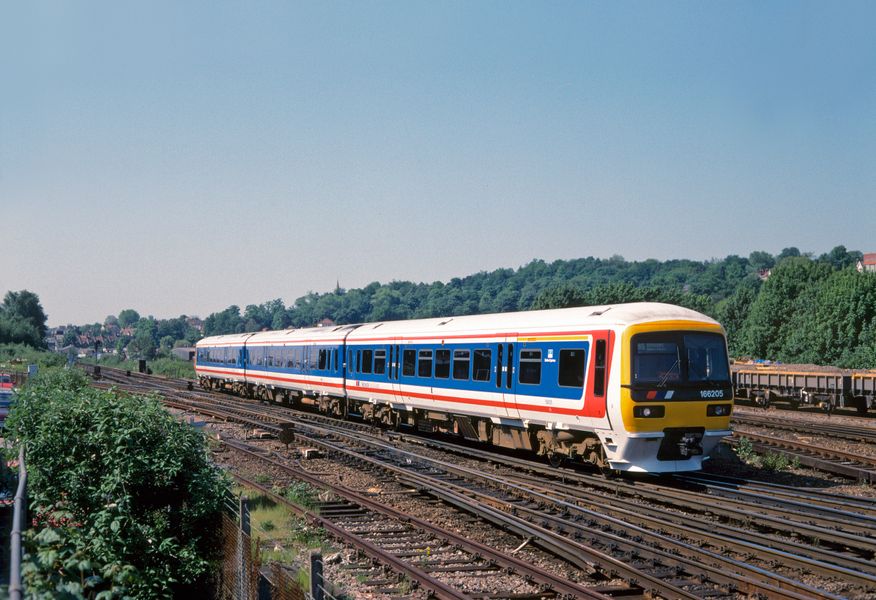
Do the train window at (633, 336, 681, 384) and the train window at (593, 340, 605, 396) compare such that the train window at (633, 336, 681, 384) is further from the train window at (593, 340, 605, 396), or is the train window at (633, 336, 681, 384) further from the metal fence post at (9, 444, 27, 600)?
the metal fence post at (9, 444, 27, 600)

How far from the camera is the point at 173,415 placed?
40.4ft

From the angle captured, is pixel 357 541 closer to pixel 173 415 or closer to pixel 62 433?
pixel 173 415

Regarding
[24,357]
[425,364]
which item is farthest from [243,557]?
[24,357]

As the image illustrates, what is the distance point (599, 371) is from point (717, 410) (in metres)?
2.28

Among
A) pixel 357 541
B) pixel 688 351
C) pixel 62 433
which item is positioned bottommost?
pixel 357 541

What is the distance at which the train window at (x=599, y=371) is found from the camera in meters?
15.6

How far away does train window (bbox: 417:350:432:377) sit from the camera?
2266cm

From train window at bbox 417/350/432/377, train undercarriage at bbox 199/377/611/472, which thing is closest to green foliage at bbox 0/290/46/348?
train undercarriage at bbox 199/377/611/472

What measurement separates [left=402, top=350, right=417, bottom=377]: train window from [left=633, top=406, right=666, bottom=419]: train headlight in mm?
9509

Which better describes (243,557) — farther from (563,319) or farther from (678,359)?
(563,319)

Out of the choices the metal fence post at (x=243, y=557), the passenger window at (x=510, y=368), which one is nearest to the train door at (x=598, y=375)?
the passenger window at (x=510, y=368)

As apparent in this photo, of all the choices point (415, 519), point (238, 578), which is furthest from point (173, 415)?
point (415, 519)

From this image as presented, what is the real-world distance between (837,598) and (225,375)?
42.5 metres

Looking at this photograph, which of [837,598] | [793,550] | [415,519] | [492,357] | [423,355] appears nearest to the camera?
[837,598]
